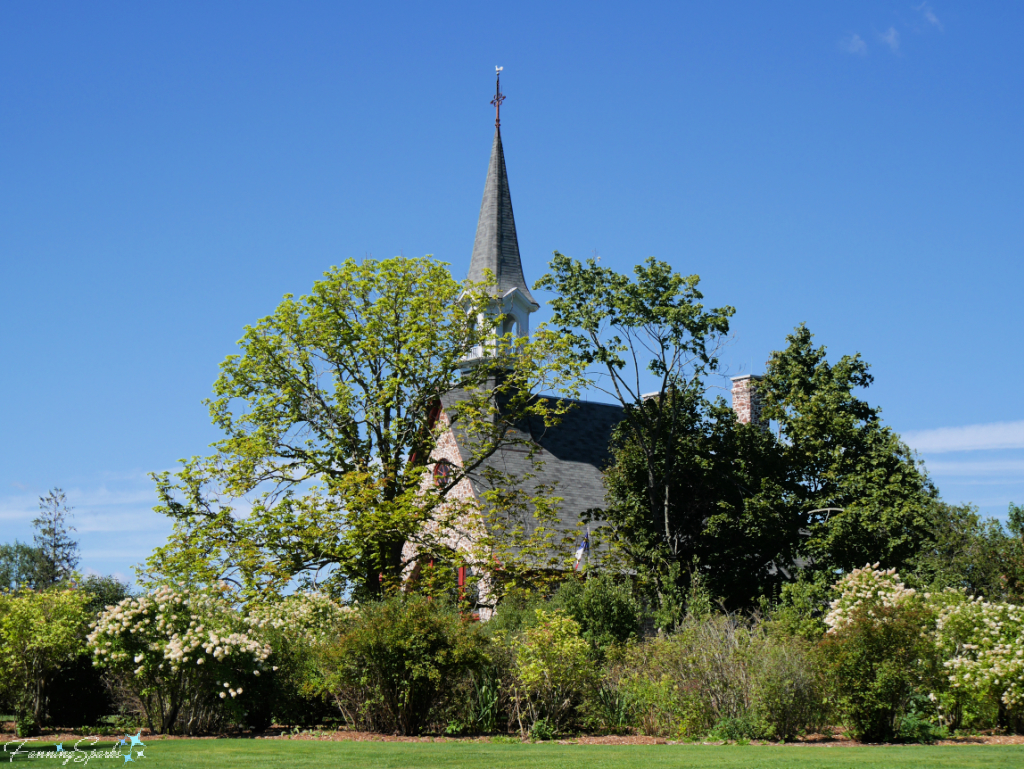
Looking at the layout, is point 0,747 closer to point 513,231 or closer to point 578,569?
point 578,569

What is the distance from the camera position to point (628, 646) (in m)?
17.4

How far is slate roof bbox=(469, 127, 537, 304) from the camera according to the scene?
34.5 meters

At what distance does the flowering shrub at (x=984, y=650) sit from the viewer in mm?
14805

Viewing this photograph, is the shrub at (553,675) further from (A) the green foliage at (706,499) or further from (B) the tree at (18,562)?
(B) the tree at (18,562)

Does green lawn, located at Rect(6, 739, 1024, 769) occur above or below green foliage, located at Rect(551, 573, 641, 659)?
below

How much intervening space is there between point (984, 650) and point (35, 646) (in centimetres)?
1618

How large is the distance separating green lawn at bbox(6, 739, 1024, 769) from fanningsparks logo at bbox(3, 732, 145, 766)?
0.15 metres

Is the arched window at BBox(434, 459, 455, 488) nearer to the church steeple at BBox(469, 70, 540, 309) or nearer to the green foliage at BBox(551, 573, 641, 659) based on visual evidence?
the green foliage at BBox(551, 573, 641, 659)

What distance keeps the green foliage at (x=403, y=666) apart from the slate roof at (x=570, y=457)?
454 inches

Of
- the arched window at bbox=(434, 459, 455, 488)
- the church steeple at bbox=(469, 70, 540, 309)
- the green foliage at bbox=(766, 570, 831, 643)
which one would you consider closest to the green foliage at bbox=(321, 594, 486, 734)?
the green foliage at bbox=(766, 570, 831, 643)

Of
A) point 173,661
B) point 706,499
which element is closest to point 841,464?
point 706,499

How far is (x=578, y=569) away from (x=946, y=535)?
21.0m

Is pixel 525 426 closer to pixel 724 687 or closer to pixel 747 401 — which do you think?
pixel 747 401

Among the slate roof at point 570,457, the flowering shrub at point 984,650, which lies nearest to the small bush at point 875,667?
the flowering shrub at point 984,650
